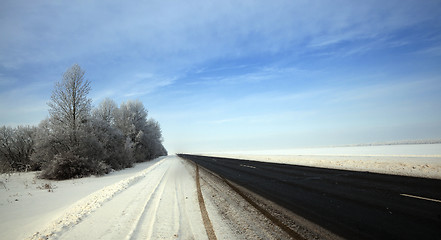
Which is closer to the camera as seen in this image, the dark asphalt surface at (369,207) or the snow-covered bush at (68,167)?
the dark asphalt surface at (369,207)

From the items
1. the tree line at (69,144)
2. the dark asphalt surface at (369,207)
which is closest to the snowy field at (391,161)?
the dark asphalt surface at (369,207)

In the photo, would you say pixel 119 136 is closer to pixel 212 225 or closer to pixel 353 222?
pixel 212 225

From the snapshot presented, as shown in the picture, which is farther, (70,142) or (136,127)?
(136,127)

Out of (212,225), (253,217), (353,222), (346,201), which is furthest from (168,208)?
(346,201)

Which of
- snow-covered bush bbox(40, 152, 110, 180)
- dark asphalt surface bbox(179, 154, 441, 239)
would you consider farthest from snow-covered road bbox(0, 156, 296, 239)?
snow-covered bush bbox(40, 152, 110, 180)

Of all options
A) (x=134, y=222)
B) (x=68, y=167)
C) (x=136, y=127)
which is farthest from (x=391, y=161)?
(x=136, y=127)

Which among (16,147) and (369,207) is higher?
(16,147)

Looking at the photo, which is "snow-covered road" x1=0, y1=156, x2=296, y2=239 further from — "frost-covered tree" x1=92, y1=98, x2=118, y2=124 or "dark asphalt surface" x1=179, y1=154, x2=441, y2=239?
"frost-covered tree" x1=92, y1=98, x2=118, y2=124

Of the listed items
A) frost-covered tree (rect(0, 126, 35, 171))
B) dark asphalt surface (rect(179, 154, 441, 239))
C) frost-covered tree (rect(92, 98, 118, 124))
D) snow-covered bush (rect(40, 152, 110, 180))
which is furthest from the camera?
frost-covered tree (rect(92, 98, 118, 124))

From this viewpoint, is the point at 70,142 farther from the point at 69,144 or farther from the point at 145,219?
the point at 145,219

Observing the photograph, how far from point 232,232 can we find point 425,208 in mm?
4885

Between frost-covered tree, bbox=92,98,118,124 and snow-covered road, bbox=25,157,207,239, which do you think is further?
frost-covered tree, bbox=92,98,118,124

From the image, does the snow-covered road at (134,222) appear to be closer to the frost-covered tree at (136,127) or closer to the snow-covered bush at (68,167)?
the snow-covered bush at (68,167)

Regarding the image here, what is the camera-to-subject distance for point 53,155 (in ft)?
57.5
